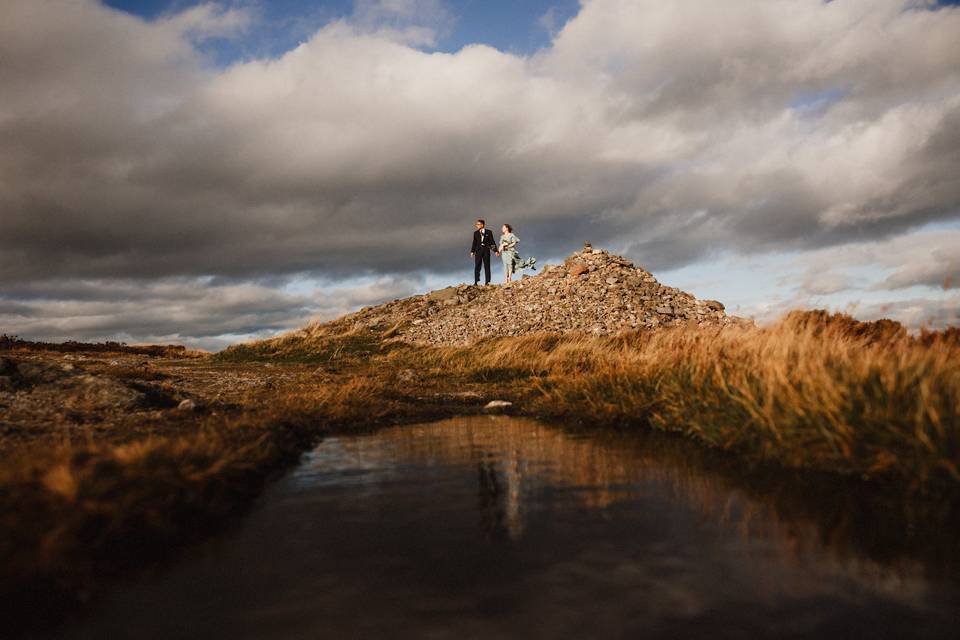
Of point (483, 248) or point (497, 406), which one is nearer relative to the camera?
point (497, 406)

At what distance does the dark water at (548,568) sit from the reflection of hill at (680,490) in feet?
0.08

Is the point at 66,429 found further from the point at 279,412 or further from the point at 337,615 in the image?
the point at 337,615

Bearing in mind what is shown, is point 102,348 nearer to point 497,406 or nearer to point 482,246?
point 482,246

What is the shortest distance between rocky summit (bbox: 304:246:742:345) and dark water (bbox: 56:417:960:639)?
17.1 metres

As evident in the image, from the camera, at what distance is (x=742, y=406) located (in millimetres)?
6777

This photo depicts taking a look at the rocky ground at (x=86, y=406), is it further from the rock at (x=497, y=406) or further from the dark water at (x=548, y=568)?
the rock at (x=497, y=406)

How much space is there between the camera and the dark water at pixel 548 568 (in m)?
2.93

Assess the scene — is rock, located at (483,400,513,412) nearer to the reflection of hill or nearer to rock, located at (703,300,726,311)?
the reflection of hill

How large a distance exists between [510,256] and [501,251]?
56 centimetres

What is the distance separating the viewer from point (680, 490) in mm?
5227

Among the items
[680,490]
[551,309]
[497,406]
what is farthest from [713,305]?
[680,490]

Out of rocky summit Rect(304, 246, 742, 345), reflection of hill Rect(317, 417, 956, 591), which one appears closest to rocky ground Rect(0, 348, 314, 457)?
reflection of hill Rect(317, 417, 956, 591)

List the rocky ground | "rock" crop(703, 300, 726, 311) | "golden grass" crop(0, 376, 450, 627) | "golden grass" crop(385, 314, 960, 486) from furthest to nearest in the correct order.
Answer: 1. "rock" crop(703, 300, 726, 311)
2. the rocky ground
3. "golden grass" crop(385, 314, 960, 486)
4. "golden grass" crop(0, 376, 450, 627)

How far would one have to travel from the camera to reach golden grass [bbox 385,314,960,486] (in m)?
4.78
